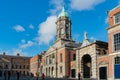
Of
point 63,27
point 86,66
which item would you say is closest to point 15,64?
point 63,27

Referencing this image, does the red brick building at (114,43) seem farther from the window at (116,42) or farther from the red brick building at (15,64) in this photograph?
the red brick building at (15,64)

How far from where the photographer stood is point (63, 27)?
73000mm

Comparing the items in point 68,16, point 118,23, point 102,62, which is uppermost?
point 68,16

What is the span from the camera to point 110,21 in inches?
1794

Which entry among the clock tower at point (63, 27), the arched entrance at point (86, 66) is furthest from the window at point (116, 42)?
the clock tower at point (63, 27)

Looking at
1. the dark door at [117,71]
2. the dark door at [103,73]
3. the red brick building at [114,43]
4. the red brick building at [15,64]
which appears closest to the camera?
the dark door at [117,71]

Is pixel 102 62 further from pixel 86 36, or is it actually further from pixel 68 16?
pixel 68 16

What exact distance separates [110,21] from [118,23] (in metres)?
3.04

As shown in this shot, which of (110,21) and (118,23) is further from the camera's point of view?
(110,21)

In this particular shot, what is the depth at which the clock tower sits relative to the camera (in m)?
72.8

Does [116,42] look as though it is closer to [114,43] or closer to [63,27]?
[114,43]

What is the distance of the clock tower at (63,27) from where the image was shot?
7275 cm

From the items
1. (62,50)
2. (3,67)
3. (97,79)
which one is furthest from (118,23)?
(3,67)

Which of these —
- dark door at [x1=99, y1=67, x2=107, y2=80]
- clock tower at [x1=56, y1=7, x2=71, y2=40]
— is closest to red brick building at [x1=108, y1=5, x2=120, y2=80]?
dark door at [x1=99, y1=67, x2=107, y2=80]
